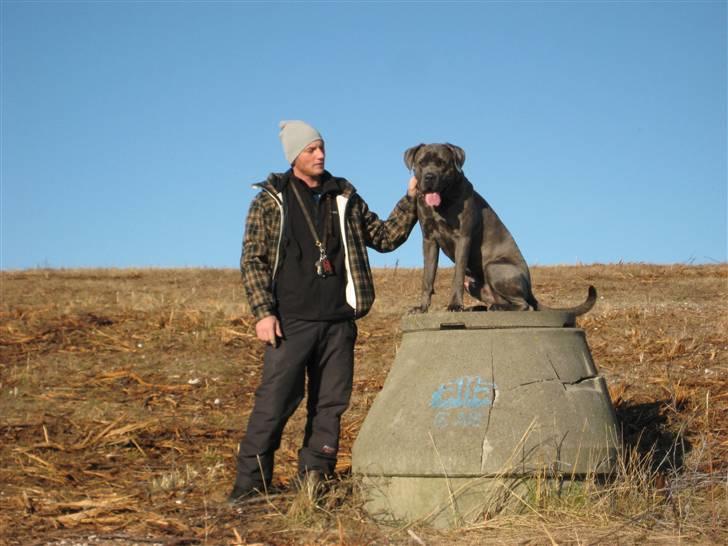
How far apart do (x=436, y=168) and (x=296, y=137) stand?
1.01 m

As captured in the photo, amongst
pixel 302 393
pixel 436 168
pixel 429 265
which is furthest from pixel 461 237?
pixel 302 393

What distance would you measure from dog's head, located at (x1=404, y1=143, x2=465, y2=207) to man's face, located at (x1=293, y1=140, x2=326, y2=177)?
653 millimetres

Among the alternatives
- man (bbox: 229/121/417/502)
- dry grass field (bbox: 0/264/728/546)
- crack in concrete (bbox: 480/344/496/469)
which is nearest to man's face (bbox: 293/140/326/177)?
man (bbox: 229/121/417/502)

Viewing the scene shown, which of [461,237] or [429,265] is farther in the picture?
[429,265]

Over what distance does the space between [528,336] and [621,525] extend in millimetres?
1299

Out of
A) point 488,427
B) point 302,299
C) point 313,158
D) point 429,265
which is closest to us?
point 488,427

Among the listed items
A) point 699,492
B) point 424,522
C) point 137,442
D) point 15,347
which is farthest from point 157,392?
point 699,492

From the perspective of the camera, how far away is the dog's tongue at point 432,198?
650 cm

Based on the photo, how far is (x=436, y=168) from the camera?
652cm

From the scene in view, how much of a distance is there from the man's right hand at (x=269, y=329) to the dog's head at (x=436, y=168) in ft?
4.32

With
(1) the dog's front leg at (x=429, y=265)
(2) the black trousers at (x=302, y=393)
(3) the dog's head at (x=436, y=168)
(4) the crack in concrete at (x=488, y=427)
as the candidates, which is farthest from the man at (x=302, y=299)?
(4) the crack in concrete at (x=488, y=427)

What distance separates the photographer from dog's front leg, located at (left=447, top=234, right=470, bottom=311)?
6.64 m

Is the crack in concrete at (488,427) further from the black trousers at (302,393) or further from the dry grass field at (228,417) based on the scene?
the black trousers at (302,393)

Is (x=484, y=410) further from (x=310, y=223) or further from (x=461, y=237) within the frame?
(x=310, y=223)
